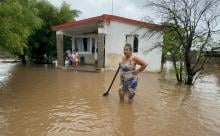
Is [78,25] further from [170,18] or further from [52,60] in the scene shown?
[52,60]

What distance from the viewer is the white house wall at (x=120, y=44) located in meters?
18.2

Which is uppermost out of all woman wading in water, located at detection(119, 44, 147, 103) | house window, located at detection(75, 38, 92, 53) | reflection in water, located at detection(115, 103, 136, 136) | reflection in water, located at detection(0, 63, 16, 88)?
house window, located at detection(75, 38, 92, 53)

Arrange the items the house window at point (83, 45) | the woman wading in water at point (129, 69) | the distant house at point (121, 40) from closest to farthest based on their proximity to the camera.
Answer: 1. the woman wading in water at point (129, 69)
2. the distant house at point (121, 40)
3. the house window at point (83, 45)

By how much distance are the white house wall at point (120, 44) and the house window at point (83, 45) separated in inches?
191

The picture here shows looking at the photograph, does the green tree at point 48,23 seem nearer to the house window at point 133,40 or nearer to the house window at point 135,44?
the house window at point 133,40

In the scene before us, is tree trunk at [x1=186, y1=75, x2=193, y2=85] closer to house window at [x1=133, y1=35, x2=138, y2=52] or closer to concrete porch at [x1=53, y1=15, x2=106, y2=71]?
house window at [x1=133, y1=35, x2=138, y2=52]

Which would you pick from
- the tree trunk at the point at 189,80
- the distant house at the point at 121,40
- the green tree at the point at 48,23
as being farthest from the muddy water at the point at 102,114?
the green tree at the point at 48,23

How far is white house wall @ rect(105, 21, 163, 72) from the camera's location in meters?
18.2

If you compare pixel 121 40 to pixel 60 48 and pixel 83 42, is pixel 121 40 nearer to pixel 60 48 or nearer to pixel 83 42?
pixel 60 48

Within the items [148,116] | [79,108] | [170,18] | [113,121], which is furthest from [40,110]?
[170,18]

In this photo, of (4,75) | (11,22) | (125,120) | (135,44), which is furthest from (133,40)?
(125,120)

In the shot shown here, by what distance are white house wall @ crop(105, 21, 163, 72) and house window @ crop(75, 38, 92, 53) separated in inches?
191

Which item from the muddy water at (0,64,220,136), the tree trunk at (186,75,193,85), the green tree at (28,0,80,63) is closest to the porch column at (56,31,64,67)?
the green tree at (28,0,80,63)

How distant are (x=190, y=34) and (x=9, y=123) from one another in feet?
31.0
